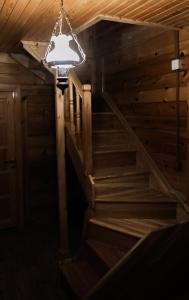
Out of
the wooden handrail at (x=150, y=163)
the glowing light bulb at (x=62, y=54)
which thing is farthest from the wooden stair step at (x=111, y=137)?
the glowing light bulb at (x=62, y=54)

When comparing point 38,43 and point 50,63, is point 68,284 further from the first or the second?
point 38,43

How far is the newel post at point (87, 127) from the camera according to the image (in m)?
3.21

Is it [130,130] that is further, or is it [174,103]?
[130,130]

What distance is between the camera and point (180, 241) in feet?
9.44

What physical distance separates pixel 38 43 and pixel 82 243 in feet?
7.25

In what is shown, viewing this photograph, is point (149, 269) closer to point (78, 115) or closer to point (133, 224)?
point (133, 224)

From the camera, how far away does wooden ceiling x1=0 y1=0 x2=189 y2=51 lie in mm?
2350

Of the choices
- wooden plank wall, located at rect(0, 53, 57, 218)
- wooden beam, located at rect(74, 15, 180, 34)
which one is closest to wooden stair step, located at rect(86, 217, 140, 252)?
wooden plank wall, located at rect(0, 53, 57, 218)

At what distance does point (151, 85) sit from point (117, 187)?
4.14 feet

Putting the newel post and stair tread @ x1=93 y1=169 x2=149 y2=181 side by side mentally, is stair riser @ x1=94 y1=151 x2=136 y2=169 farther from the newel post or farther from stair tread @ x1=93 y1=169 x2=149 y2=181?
the newel post

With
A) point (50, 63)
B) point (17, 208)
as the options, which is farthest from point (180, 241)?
point (17, 208)

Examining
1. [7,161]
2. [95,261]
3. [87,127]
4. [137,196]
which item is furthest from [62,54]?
[7,161]

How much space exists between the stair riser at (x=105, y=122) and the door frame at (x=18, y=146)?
1075mm

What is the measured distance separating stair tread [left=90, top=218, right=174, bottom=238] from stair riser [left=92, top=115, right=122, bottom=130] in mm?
1580
